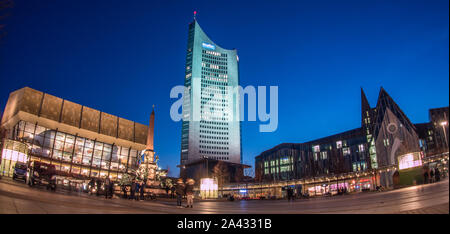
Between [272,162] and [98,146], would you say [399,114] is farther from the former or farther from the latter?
[98,146]

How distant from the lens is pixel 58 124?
57.3 m

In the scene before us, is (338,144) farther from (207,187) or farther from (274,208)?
(274,208)

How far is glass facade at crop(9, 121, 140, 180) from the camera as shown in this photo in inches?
2077

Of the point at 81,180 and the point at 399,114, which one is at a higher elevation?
the point at 399,114

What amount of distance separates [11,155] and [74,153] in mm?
15894

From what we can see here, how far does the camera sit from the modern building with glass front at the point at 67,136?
5134 centimetres

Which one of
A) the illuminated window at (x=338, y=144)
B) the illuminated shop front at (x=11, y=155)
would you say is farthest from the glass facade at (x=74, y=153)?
the illuminated window at (x=338, y=144)

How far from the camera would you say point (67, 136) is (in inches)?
2373

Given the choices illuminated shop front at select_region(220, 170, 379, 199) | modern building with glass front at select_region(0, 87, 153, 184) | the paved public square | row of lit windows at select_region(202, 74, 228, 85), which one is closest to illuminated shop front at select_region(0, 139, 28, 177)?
modern building with glass front at select_region(0, 87, 153, 184)

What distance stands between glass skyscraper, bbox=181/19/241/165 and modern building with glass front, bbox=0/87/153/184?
349 feet
